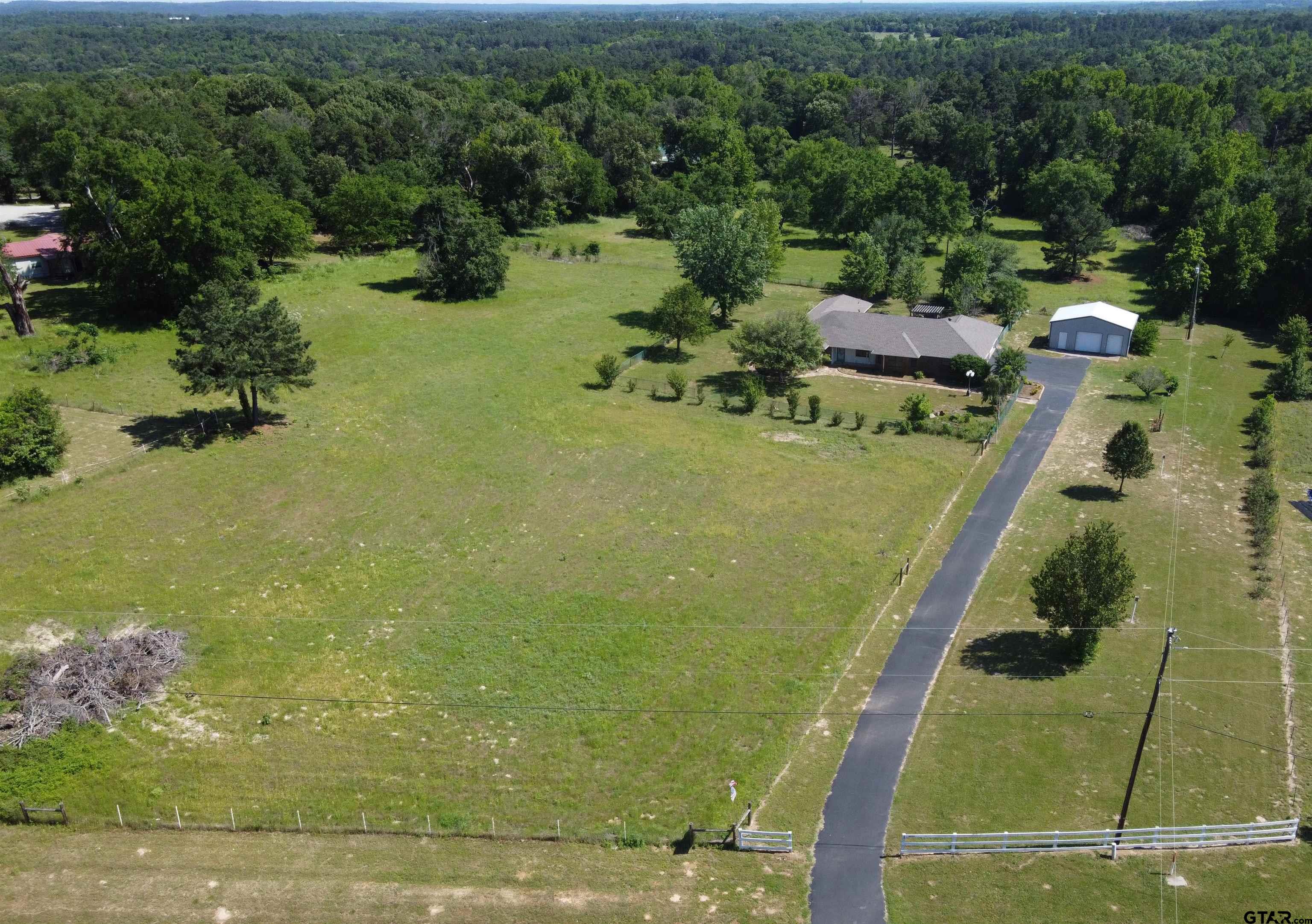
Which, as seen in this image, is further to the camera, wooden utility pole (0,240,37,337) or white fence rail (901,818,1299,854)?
wooden utility pole (0,240,37,337)

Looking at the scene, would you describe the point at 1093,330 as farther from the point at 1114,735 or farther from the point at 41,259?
the point at 41,259

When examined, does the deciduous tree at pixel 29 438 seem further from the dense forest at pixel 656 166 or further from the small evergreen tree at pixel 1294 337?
the small evergreen tree at pixel 1294 337

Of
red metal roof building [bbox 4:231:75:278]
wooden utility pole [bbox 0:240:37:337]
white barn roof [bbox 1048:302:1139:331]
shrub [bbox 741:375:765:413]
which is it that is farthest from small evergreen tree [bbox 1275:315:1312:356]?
red metal roof building [bbox 4:231:75:278]

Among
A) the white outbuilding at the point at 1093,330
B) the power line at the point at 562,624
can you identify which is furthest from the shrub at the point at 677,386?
the white outbuilding at the point at 1093,330

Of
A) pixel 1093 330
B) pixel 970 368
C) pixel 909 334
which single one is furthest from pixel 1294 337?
pixel 909 334

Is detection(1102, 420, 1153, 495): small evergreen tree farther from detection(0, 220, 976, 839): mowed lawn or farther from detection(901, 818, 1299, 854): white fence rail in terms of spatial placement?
detection(901, 818, 1299, 854): white fence rail

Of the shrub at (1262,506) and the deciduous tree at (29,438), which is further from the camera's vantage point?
the deciduous tree at (29,438)

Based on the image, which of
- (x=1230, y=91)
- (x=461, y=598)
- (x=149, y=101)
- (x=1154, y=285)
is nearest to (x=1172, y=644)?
(x=461, y=598)
